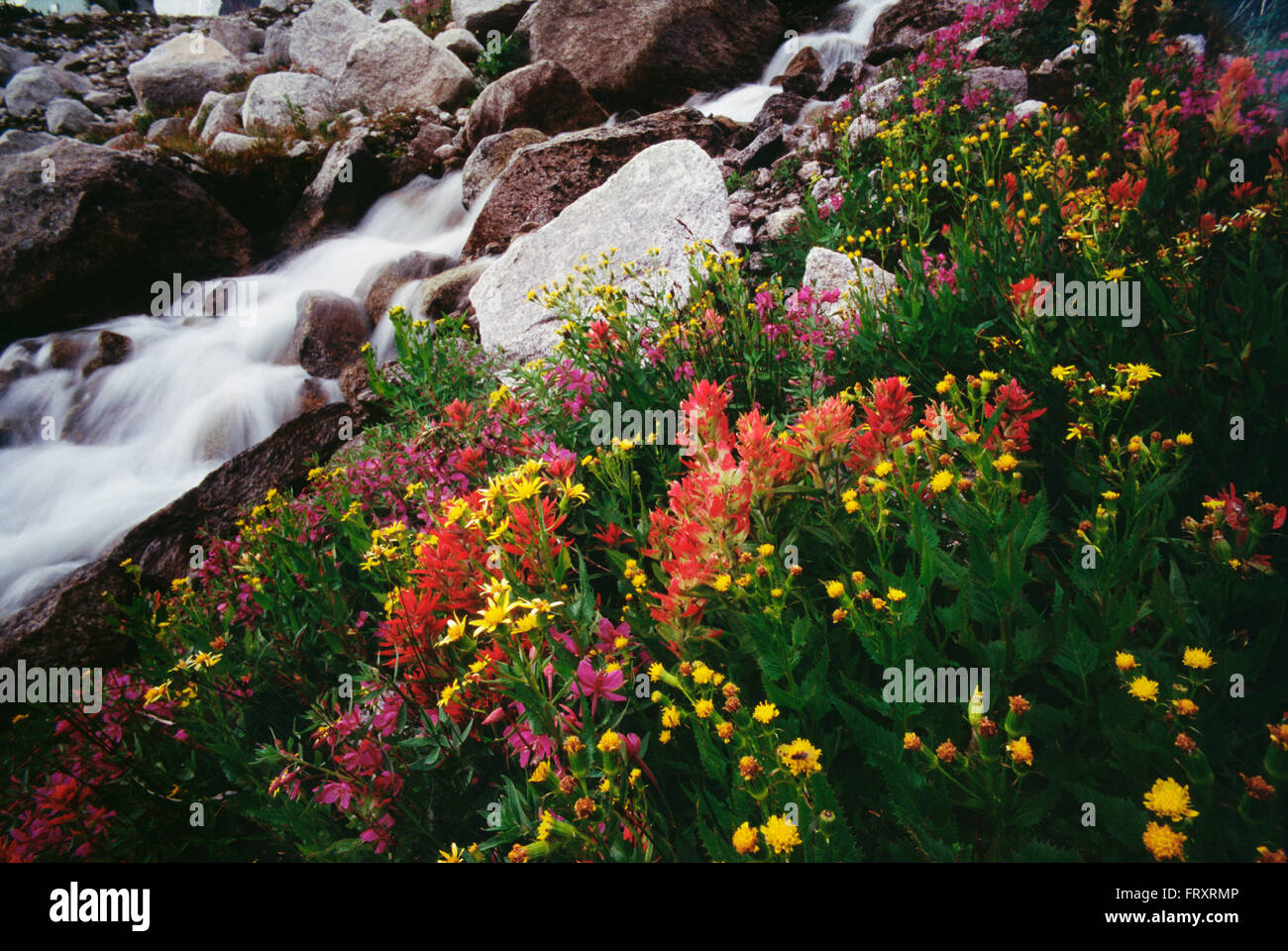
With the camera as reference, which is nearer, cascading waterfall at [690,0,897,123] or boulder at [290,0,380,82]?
cascading waterfall at [690,0,897,123]

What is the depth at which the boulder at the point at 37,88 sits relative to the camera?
1448 centimetres

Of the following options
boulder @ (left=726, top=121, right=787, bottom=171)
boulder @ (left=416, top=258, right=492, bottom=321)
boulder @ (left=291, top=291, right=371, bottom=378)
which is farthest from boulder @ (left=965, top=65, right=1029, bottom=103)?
boulder @ (left=291, top=291, right=371, bottom=378)

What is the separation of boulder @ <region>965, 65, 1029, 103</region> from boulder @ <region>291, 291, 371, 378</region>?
635 cm

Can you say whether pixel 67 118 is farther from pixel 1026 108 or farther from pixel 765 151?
pixel 1026 108

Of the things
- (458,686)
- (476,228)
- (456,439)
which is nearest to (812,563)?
(458,686)

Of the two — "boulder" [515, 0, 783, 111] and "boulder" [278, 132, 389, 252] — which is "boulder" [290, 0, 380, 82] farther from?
"boulder" [515, 0, 783, 111]

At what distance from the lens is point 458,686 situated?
4.83 feet

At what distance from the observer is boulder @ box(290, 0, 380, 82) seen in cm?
1399

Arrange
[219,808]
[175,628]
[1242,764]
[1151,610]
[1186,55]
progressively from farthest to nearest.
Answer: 1. [1186,55]
2. [175,628]
3. [219,808]
4. [1151,610]
5. [1242,764]

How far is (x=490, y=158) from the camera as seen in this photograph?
765cm

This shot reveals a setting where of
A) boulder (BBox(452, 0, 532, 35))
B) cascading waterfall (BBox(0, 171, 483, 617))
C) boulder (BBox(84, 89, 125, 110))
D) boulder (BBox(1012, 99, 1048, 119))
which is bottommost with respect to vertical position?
cascading waterfall (BBox(0, 171, 483, 617))

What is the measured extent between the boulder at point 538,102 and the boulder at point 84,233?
4.37 meters
